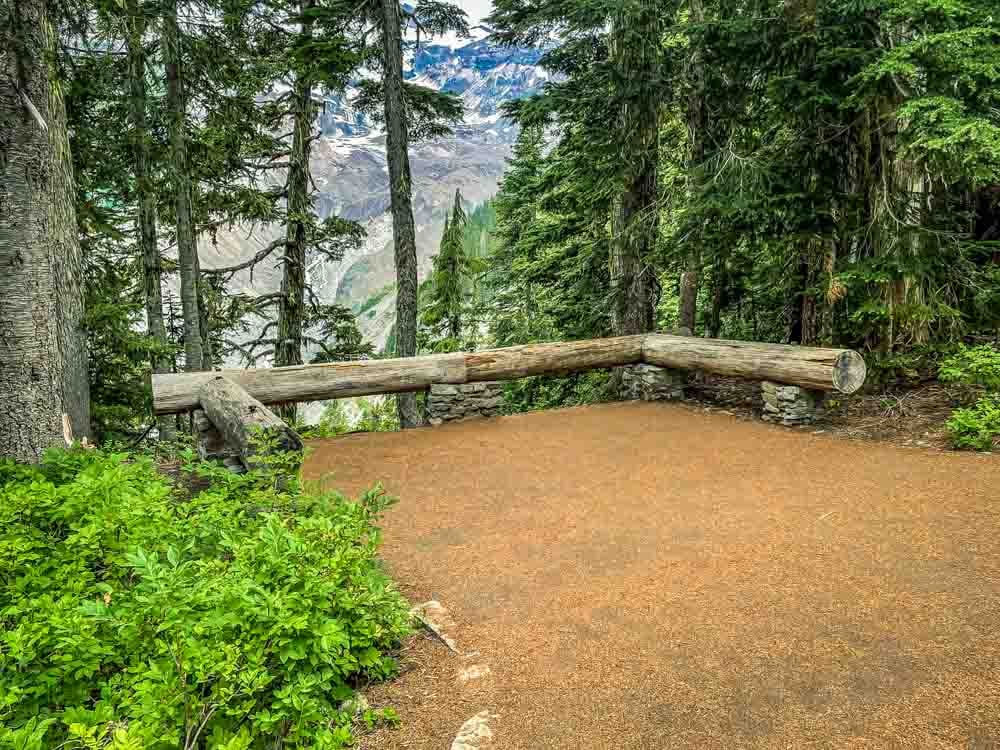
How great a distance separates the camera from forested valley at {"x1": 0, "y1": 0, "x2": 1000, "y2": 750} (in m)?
2.21

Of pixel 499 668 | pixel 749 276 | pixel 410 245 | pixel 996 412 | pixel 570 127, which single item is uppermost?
pixel 570 127

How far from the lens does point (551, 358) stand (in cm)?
841

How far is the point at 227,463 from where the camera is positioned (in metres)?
5.71

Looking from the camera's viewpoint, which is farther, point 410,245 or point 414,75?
point 414,75

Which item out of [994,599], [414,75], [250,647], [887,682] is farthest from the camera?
[414,75]

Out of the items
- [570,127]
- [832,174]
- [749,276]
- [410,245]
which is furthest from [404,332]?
[832,174]

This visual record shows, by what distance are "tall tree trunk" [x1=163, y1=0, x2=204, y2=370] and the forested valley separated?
0.17 ft

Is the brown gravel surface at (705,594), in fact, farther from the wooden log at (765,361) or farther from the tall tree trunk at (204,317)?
the tall tree trunk at (204,317)

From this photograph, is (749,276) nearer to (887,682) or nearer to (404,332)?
(404,332)

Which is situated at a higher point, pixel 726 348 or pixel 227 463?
pixel 726 348

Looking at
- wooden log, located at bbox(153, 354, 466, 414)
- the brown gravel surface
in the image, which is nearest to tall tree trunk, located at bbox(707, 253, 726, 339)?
the brown gravel surface

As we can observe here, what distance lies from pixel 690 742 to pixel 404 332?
8.72 m

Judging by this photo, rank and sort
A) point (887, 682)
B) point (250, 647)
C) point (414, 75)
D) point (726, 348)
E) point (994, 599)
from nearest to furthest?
point (250, 647) < point (887, 682) < point (994, 599) < point (726, 348) < point (414, 75)

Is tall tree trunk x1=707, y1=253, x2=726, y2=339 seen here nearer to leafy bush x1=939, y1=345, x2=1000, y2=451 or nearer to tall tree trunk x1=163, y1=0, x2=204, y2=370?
leafy bush x1=939, y1=345, x2=1000, y2=451
